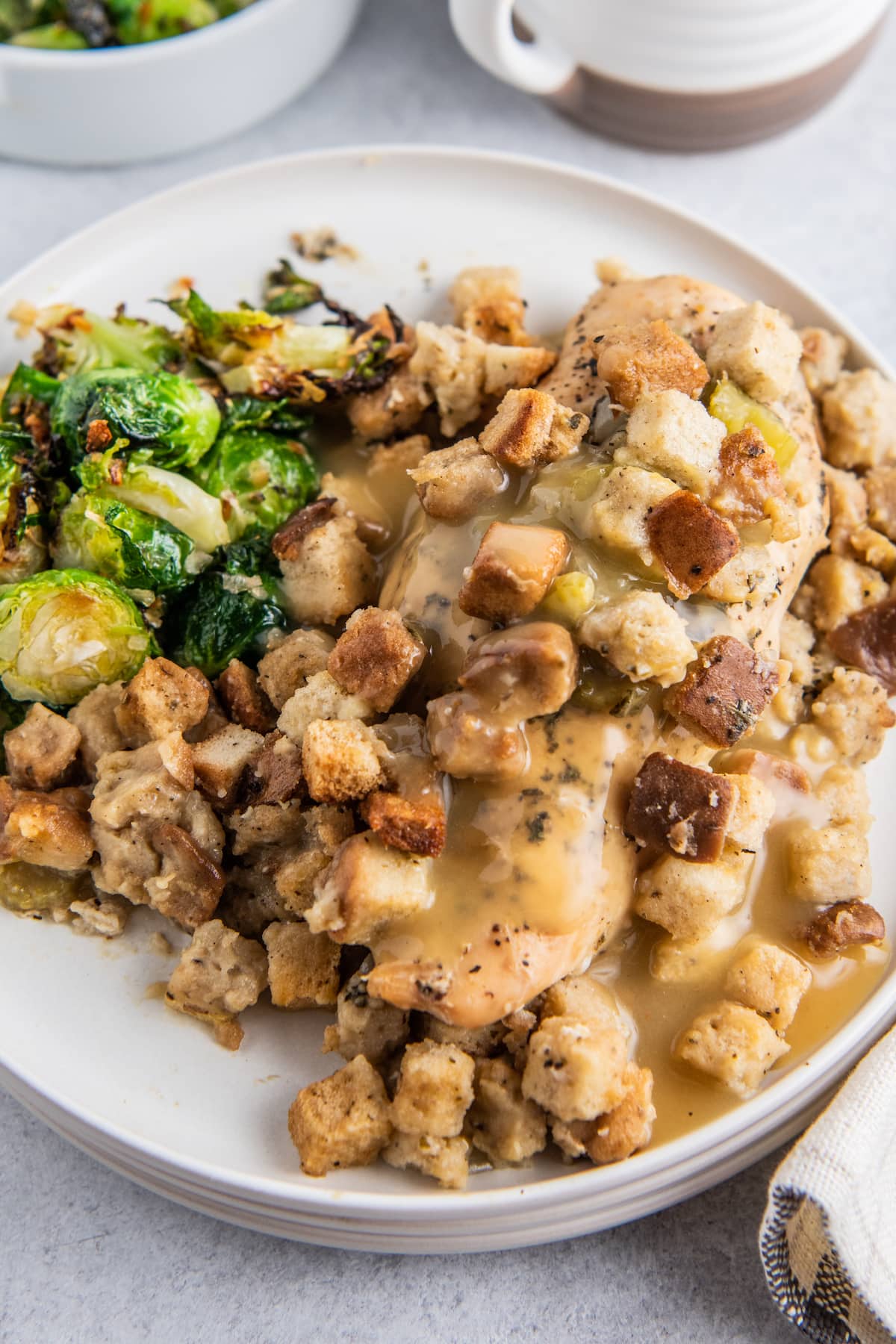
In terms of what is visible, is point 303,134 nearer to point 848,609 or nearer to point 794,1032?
point 848,609

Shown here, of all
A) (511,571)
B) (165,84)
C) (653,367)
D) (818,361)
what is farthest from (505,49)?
(511,571)

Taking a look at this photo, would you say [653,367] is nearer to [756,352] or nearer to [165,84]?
[756,352]

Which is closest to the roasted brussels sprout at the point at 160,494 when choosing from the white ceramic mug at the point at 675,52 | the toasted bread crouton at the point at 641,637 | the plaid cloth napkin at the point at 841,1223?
the toasted bread crouton at the point at 641,637

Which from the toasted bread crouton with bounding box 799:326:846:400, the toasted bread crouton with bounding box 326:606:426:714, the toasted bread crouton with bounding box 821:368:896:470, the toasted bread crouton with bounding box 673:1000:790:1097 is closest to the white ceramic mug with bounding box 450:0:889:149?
the toasted bread crouton with bounding box 799:326:846:400

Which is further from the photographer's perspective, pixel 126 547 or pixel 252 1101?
pixel 126 547

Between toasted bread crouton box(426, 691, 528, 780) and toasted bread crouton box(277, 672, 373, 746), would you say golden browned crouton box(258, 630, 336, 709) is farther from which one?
toasted bread crouton box(426, 691, 528, 780)

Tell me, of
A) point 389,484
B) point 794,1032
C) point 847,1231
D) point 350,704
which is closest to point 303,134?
point 389,484
